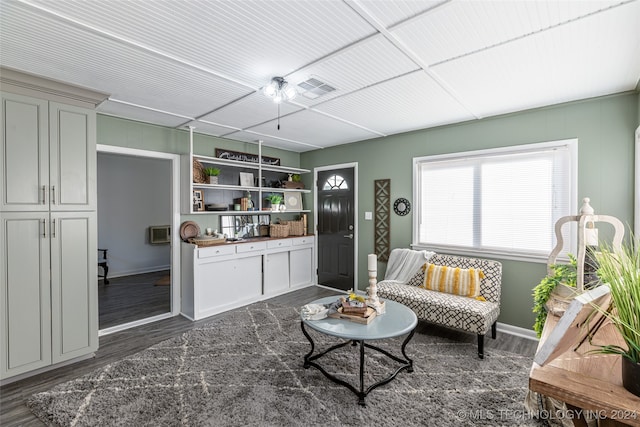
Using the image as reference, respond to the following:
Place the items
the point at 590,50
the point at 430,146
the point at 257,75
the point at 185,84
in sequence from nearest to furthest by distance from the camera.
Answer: the point at 590,50
the point at 257,75
the point at 185,84
the point at 430,146

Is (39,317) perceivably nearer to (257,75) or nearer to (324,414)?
(324,414)

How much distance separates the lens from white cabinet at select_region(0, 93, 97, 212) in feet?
7.69

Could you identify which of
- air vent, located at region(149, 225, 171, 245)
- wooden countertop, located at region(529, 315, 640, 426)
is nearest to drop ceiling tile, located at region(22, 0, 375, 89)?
wooden countertop, located at region(529, 315, 640, 426)

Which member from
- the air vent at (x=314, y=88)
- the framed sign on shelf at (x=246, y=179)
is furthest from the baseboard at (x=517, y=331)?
the framed sign on shelf at (x=246, y=179)

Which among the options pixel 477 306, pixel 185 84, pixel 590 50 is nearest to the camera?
pixel 590 50

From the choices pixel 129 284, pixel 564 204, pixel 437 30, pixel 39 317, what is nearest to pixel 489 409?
pixel 564 204

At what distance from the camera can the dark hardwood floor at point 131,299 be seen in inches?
149

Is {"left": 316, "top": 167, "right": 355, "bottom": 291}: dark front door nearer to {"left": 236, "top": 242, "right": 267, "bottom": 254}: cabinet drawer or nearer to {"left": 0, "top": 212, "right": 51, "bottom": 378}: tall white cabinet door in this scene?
{"left": 236, "top": 242, "right": 267, "bottom": 254}: cabinet drawer

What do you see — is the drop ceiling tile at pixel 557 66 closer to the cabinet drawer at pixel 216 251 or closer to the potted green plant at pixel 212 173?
the potted green plant at pixel 212 173

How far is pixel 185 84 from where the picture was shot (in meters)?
2.53

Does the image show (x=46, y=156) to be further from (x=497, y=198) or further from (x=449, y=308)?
(x=497, y=198)

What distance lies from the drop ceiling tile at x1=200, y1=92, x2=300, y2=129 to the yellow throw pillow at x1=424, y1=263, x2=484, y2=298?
2.41 metres

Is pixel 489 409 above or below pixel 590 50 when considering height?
below

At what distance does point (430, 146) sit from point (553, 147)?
130 cm
